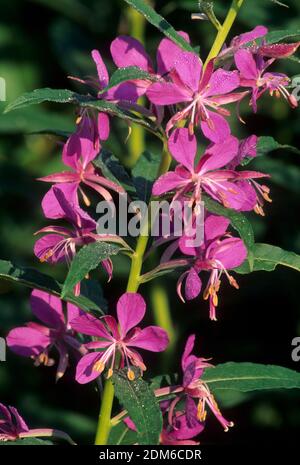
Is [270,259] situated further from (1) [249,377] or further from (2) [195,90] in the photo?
(2) [195,90]

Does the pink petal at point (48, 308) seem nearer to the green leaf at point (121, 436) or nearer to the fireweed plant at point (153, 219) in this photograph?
the fireweed plant at point (153, 219)

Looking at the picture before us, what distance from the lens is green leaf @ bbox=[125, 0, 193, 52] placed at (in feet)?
5.49

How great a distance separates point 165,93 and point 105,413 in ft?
2.04

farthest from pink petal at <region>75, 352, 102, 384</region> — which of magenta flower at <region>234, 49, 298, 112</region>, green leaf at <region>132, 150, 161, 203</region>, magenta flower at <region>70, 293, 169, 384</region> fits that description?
magenta flower at <region>234, 49, 298, 112</region>

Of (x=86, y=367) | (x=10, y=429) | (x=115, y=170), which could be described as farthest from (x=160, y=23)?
(x=10, y=429)

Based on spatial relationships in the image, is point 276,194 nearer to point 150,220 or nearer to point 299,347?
point 299,347

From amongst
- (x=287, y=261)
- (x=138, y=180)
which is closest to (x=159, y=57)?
(x=138, y=180)

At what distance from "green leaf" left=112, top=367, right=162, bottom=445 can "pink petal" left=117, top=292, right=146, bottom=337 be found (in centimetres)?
10

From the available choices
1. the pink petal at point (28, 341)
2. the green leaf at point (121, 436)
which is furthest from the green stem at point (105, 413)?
the pink petal at point (28, 341)

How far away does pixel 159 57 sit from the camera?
1.78 metres

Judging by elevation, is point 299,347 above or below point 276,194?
below

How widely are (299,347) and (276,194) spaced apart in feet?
2.55

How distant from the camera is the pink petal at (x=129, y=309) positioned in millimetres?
1666

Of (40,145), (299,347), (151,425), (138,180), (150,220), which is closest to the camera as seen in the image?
(151,425)
